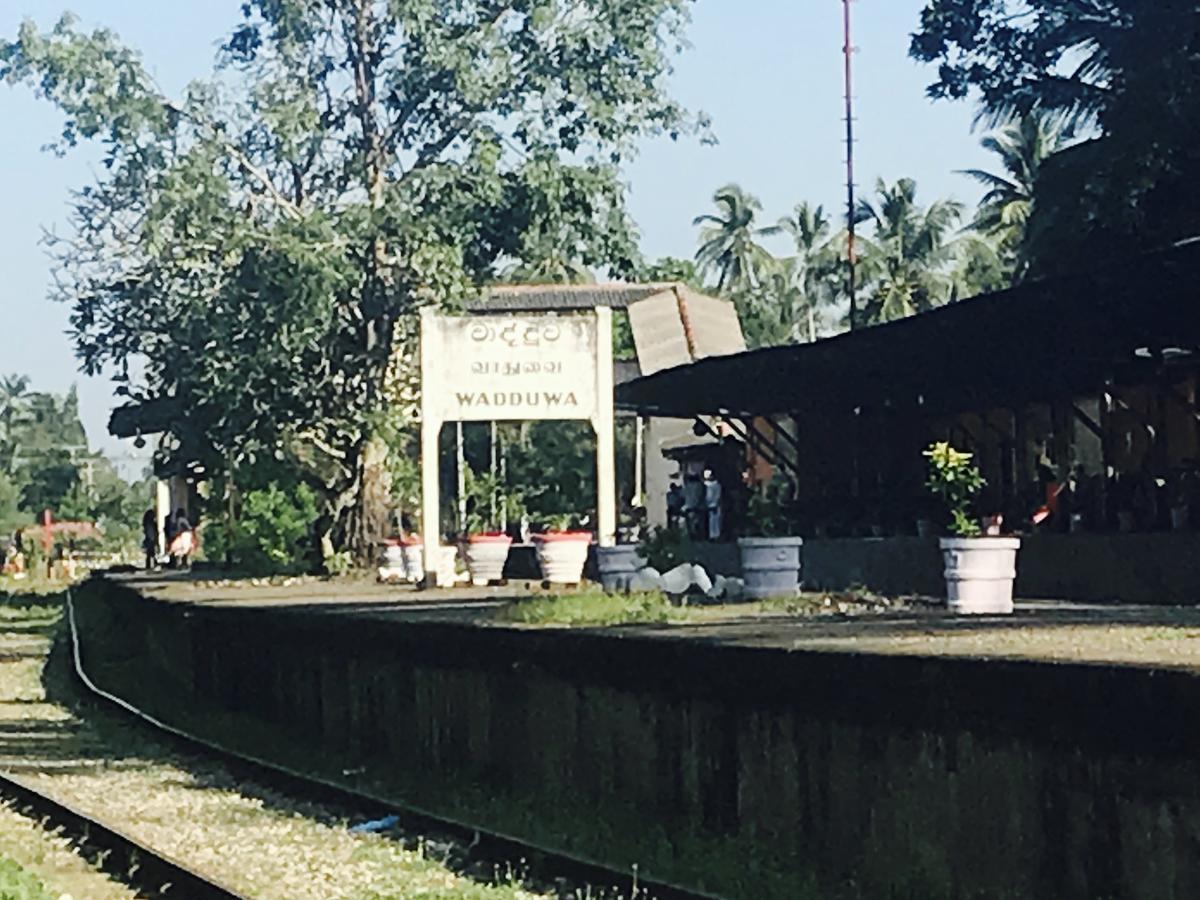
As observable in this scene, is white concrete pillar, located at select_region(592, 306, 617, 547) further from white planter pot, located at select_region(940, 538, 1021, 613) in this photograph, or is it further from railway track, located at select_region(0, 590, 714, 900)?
white planter pot, located at select_region(940, 538, 1021, 613)

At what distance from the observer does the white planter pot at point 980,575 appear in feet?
45.0

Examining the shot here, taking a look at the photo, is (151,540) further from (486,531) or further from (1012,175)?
(1012,175)

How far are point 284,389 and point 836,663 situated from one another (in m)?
22.8

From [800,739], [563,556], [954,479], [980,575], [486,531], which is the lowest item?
[800,739]

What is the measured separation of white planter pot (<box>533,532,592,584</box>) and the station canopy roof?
3.50 metres

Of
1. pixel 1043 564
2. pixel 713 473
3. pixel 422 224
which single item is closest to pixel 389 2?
pixel 422 224

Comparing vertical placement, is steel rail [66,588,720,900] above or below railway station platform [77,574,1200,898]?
below

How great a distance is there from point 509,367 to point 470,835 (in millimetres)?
11443

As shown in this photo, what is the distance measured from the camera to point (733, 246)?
90.2m

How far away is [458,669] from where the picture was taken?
1476 cm

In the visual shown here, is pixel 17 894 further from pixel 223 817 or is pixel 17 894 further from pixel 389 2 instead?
pixel 389 2

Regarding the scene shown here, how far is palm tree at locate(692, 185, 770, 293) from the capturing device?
8994cm

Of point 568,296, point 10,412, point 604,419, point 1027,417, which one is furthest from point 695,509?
point 10,412

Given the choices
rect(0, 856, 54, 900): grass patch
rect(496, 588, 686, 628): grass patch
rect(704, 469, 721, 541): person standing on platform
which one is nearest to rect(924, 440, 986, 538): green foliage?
rect(496, 588, 686, 628): grass patch
